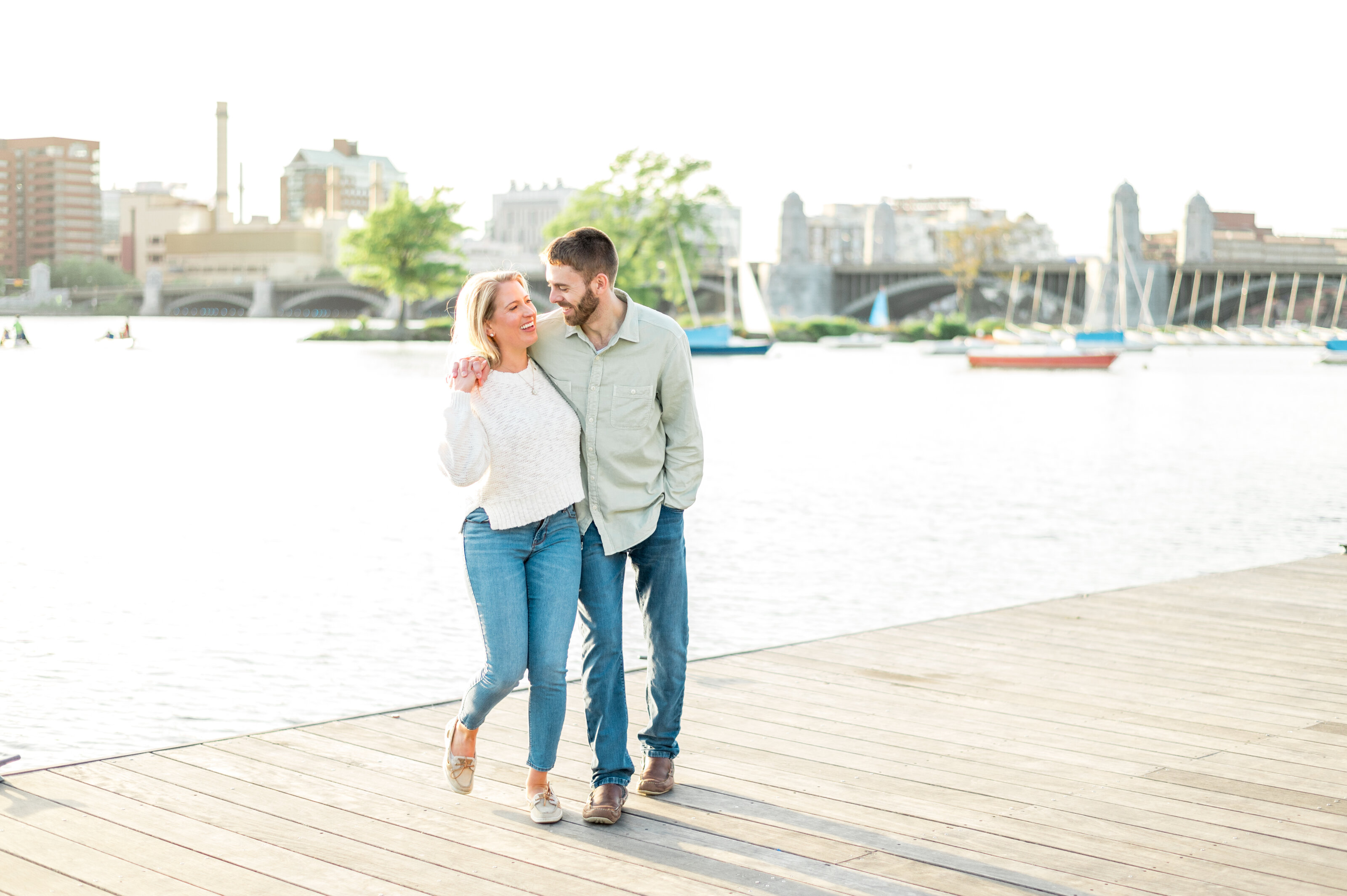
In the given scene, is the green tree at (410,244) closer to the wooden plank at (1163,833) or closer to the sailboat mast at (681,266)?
the sailboat mast at (681,266)

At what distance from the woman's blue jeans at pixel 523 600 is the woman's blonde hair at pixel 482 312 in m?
0.47

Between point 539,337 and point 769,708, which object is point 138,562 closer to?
point 769,708

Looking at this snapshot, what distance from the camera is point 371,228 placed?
81.1m

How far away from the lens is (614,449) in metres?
4.51

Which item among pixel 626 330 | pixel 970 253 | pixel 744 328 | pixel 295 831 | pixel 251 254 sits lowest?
pixel 295 831

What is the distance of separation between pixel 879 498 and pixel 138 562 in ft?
32.9

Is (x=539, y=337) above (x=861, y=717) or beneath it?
above

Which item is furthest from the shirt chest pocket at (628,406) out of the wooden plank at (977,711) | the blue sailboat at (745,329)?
the blue sailboat at (745,329)

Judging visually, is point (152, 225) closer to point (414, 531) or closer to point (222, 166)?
point (222, 166)

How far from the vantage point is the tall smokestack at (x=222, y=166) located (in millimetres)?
177625

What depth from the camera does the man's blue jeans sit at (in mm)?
4594

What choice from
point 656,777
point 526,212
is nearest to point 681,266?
point 656,777

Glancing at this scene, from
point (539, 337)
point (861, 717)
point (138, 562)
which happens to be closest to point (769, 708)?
point (861, 717)

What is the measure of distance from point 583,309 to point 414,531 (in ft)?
39.2
